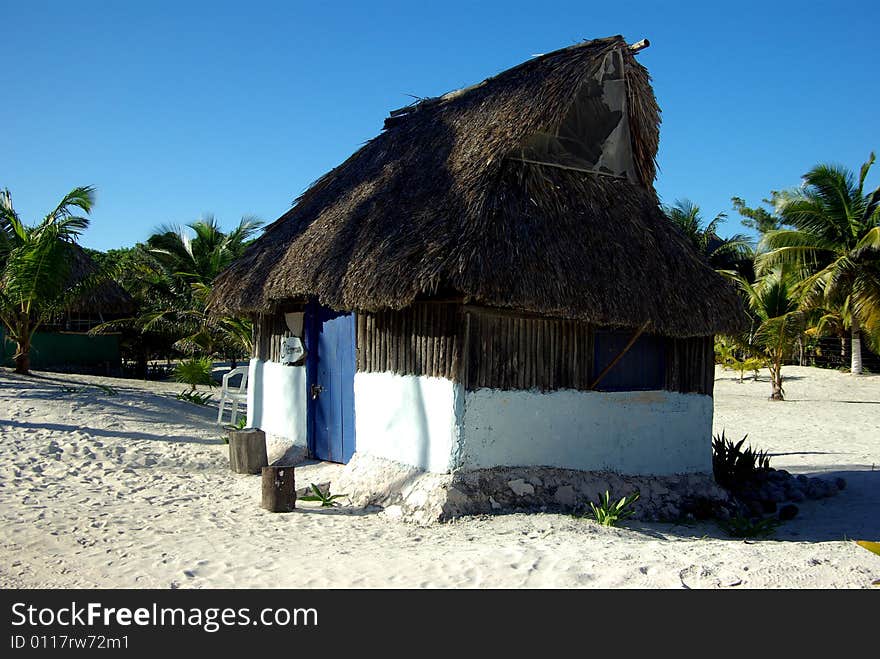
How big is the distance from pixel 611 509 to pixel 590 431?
1.01m

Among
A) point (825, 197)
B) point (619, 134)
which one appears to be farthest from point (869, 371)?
point (619, 134)

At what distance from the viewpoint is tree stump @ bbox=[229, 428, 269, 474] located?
9.51m

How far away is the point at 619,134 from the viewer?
927 cm

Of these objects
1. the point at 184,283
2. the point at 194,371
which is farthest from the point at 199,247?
the point at 194,371

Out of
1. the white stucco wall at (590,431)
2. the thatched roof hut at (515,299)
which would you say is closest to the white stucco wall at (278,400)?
the thatched roof hut at (515,299)

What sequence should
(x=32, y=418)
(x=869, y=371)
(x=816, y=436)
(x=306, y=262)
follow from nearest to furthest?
(x=306, y=262) < (x=32, y=418) < (x=816, y=436) < (x=869, y=371)

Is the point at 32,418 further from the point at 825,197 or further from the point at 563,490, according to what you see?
the point at 825,197

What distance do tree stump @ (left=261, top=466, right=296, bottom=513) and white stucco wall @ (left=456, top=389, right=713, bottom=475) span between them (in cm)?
169

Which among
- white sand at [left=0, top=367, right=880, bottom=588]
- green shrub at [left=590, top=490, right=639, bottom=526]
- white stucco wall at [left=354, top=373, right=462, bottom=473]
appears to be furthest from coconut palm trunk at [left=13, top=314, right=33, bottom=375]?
green shrub at [left=590, top=490, right=639, bottom=526]

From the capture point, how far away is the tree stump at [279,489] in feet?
24.5

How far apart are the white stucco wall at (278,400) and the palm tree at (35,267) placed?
4.82 m

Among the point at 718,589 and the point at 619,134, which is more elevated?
the point at 619,134

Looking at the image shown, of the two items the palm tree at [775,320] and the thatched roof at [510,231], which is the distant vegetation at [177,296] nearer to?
the thatched roof at [510,231]
